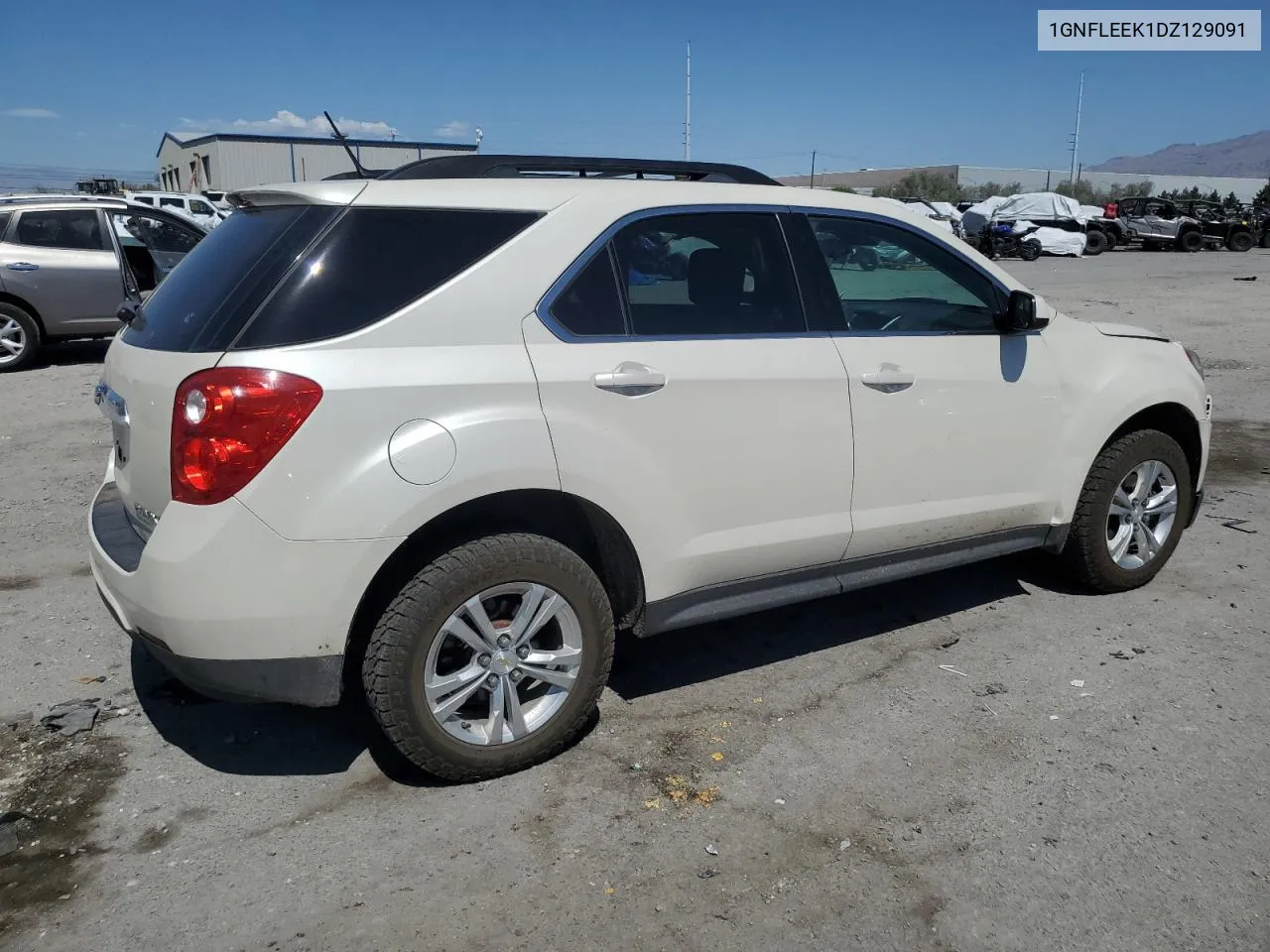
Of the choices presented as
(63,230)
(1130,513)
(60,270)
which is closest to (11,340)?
(60,270)

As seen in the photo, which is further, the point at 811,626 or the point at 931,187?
the point at 931,187

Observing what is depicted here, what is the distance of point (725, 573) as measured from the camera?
11.7 feet

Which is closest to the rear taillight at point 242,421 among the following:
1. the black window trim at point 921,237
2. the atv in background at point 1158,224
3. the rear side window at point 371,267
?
the rear side window at point 371,267

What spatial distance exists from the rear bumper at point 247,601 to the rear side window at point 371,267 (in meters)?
0.55

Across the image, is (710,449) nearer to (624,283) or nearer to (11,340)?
(624,283)

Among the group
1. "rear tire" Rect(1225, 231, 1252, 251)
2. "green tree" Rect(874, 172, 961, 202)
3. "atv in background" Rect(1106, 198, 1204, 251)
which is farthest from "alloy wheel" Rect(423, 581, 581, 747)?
"green tree" Rect(874, 172, 961, 202)

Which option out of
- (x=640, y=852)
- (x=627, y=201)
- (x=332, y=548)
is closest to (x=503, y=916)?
(x=640, y=852)

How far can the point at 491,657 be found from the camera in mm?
3145

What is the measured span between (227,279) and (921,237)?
2.67m

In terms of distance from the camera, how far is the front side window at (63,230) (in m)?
10.7

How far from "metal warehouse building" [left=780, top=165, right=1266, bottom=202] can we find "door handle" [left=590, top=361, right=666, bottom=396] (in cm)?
7775

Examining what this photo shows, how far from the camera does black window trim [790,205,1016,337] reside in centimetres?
383

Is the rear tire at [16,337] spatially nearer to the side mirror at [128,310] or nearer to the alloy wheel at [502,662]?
the side mirror at [128,310]

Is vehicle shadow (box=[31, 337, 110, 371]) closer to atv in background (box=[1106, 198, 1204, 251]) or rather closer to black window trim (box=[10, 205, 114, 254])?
black window trim (box=[10, 205, 114, 254])
